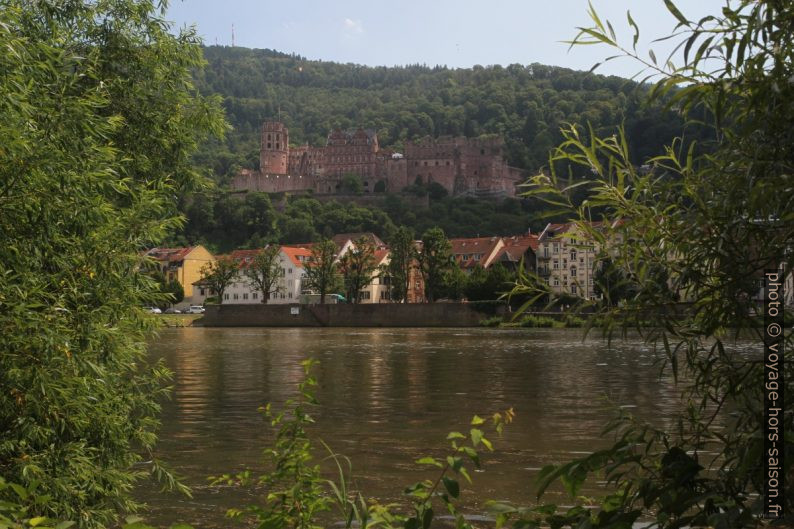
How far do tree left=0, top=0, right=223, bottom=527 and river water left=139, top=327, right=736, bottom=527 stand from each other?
5.57 feet

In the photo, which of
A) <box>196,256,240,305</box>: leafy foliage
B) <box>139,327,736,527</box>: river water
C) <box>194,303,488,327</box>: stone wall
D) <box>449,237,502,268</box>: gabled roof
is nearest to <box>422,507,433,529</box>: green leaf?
<box>139,327,736,527</box>: river water

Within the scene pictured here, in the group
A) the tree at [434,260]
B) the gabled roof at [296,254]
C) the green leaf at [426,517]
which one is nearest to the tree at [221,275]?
the gabled roof at [296,254]

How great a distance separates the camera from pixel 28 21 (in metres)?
10.1

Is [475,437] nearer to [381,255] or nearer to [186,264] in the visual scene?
[381,255]

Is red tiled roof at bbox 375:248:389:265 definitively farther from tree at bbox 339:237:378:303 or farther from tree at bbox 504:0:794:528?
tree at bbox 504:0:794:528

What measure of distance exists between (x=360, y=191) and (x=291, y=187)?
49.5 ft

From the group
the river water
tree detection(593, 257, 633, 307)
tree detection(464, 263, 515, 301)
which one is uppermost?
tree detection(593, 257, 633, 307)

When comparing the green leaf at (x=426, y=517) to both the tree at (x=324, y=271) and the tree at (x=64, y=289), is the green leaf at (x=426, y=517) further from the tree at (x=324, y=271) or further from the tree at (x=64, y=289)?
the tree at (x=324, y=271)

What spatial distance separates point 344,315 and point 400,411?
70645mm

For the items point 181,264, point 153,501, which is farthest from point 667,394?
point 181,264

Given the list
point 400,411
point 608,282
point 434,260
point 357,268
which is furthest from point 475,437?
point 357,268

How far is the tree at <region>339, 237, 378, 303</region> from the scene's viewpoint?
98.0 m

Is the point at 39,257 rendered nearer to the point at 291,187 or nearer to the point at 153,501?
the point at 153,501

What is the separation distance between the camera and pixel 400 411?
64.4 feet
